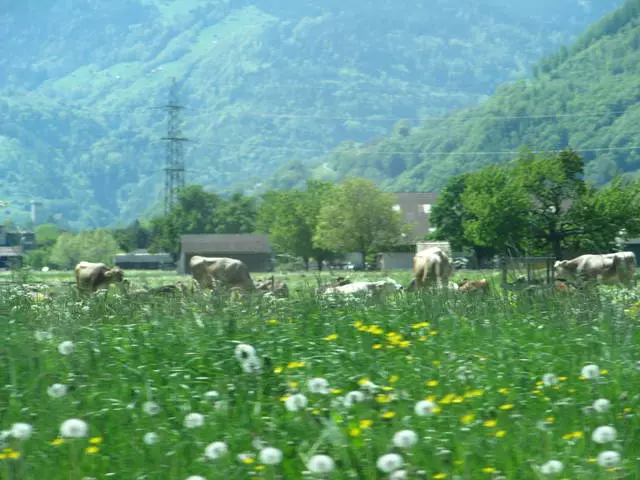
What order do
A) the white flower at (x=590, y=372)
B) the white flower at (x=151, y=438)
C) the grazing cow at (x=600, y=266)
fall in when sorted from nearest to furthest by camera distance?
the white flower at (x=151, y=438) → the white flower at (x=590, y=372) → the grazing cow at (x=600, y=266)

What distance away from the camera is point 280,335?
29.6ft

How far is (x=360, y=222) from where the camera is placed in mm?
103250

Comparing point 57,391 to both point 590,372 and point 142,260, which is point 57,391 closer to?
point 590,372

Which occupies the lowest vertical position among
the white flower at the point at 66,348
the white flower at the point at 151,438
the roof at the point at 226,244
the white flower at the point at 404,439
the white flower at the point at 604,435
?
the white flower at the point at 604,435

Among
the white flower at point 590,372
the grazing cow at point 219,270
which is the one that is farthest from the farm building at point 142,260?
the white flower at point 590,372

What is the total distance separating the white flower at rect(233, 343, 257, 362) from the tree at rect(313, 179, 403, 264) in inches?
3709

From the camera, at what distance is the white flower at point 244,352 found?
25.8 feet

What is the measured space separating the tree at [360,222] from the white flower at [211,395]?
95.0 meters

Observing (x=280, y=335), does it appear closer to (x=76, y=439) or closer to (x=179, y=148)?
(x=76, y=439)

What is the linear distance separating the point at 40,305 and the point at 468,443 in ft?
27.8

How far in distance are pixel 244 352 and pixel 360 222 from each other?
95319 mm

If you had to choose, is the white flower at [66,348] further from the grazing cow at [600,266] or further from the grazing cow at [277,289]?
the grazing cow at [600,266]

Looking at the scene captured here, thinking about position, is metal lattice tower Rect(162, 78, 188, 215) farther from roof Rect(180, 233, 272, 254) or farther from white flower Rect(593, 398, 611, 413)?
white flower Rect(593, 398, 611, 413)

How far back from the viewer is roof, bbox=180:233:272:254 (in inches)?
4702
